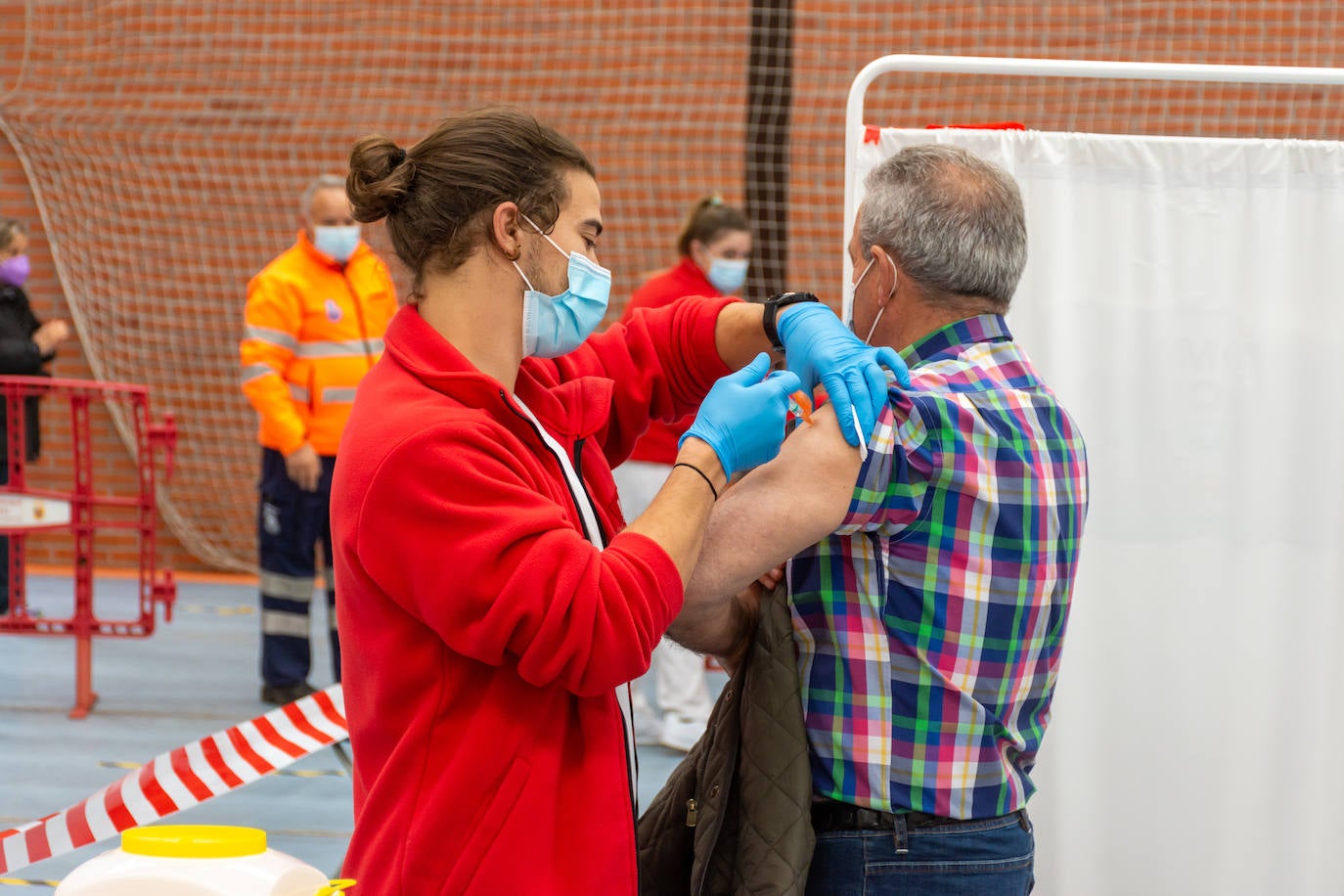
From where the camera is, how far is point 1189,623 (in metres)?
2.43

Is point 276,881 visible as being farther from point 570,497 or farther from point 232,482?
point 232,482

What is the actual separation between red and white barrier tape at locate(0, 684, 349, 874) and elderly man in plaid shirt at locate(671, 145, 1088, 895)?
3.69 feet

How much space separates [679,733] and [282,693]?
155 cm

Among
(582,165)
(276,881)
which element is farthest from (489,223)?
(276,881)

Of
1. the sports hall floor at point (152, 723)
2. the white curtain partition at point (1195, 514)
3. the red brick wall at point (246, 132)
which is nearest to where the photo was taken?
the white curtain partition at point (1195, 514)

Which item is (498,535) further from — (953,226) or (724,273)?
(724,273)

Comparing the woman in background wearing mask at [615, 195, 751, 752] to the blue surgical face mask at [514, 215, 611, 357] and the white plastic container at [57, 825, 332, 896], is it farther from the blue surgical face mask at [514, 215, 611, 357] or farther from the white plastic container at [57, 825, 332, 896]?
the blue surgical face mask at [514, 215, 611, 357]

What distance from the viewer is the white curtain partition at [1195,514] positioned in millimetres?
2369

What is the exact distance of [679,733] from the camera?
14.7 ft

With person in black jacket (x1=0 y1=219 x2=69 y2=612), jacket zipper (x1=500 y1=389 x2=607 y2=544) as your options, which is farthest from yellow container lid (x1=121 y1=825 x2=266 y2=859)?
person in black jacket (x1=0 y1=219 x2=69 y2=612)

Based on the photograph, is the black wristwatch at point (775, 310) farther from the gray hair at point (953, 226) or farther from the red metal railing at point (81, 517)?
the red metal railing at point (81, 517)

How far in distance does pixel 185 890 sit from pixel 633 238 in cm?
570

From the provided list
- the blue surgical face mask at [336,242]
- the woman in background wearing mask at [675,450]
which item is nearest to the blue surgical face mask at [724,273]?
the woman in background wearing mask at [675,450]

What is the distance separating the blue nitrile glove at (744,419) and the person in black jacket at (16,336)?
15.9 feet
